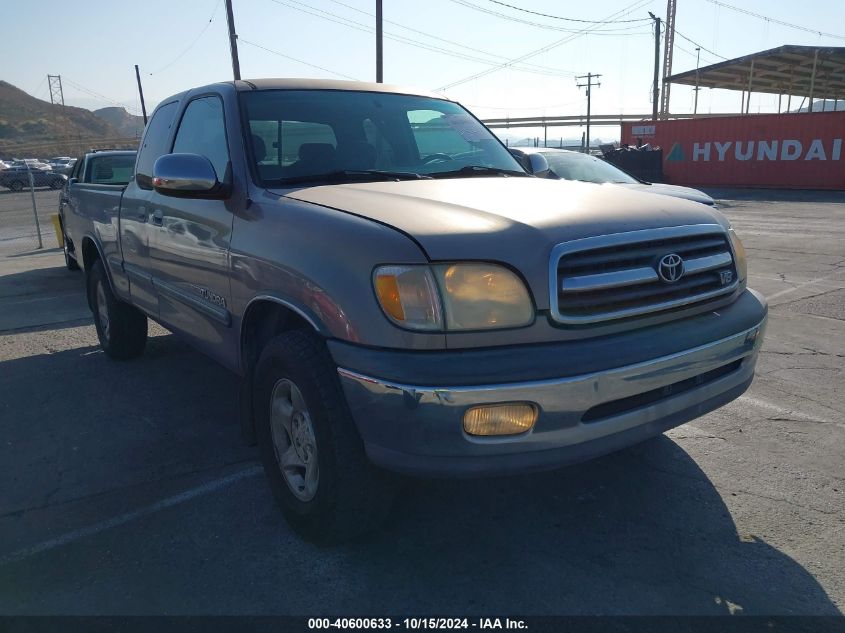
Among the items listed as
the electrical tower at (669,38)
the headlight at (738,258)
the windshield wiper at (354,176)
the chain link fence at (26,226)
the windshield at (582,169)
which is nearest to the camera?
the headlight at (738,258)

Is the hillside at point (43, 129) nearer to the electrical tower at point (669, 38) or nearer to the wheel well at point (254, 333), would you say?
the electrical tower at point (669, 38)

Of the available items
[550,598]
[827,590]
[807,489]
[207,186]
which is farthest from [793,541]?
[207,186]

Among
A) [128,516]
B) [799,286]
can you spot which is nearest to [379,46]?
[799,286]

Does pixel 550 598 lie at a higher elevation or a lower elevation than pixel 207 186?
lower

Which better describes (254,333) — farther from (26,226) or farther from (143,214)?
(26,226)

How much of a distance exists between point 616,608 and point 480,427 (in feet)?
2.70

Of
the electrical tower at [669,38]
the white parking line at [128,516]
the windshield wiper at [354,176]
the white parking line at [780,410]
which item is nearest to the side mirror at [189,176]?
the windshield wiper at [354,176]

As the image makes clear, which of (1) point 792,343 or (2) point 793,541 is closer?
(2) point 793,541

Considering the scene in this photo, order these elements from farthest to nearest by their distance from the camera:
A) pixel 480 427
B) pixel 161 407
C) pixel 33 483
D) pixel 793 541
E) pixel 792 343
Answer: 1. pixel 792 343
2. pixel 161 407
3. pixel 33 483
4. pixel 793 541
5. pixel 480 427

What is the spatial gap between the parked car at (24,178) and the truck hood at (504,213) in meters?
37.8

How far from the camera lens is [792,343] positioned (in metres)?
5.64

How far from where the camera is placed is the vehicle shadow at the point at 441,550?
2488 millimetres

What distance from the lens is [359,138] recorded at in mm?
3697

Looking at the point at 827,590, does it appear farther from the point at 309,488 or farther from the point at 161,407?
the point at 161,407
